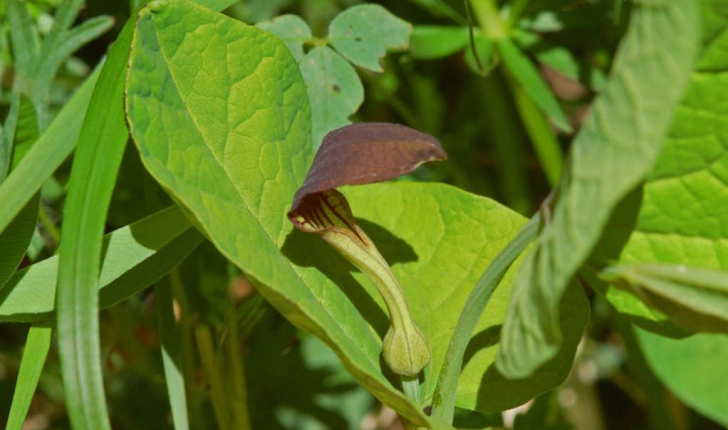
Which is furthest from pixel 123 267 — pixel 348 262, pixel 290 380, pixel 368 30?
pixel 290 380

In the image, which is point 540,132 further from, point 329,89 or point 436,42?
point 329,89

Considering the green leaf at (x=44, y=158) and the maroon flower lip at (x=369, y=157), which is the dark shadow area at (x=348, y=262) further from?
the green leaf at (x=44, y=158)

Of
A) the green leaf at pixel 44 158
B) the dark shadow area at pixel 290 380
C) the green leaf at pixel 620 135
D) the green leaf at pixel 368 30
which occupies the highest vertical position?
the green leaf at pixel 620 135

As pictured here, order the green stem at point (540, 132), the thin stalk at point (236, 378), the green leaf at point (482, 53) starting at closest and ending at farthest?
the thin stalk at point (236, 378), the green leaf at point (482, 53), the green stem at point (540, 132)

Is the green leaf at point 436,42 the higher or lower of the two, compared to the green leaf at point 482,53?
higher

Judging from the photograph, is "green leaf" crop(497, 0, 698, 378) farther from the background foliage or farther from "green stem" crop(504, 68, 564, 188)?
"green stem" crop(504, 68, 564, 188)

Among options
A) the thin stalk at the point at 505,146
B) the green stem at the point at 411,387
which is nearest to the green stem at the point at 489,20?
the thin stalk at the point at 505,146
